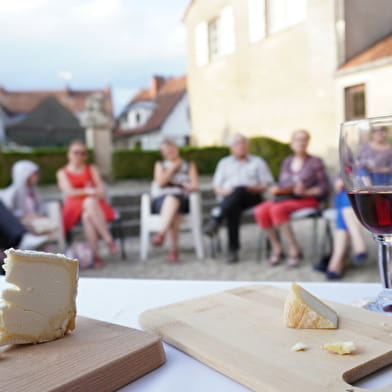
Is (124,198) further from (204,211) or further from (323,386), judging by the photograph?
(323,386)

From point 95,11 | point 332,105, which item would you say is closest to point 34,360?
point 332,105

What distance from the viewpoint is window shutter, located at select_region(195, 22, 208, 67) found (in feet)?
46.5

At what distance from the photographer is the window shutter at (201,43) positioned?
→ 46.5ft

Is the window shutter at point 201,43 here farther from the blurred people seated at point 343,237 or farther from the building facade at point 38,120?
the blurred people seated at point 343,237

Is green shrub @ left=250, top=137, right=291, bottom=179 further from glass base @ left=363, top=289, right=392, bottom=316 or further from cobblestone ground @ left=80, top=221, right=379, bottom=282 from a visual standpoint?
glass base @ left=363, top=289, right=392, bottom=316

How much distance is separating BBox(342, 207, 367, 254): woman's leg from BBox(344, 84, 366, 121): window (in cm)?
635

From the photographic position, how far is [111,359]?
1.58ft

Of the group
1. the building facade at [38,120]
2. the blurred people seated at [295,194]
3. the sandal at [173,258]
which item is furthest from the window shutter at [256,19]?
the building facade at [38,120]

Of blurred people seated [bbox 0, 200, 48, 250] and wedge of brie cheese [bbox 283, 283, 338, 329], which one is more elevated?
wedge of brie cheese [bbox 283, 283, 338, 329]

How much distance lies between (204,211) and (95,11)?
13.6 m

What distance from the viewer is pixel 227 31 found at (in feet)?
43.2

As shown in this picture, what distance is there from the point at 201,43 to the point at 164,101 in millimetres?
10626

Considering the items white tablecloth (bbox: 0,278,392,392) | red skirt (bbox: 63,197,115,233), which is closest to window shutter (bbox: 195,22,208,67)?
red skirt (bbox: 63,197,115,233)

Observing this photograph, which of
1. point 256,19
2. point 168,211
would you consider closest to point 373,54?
point 256,19
